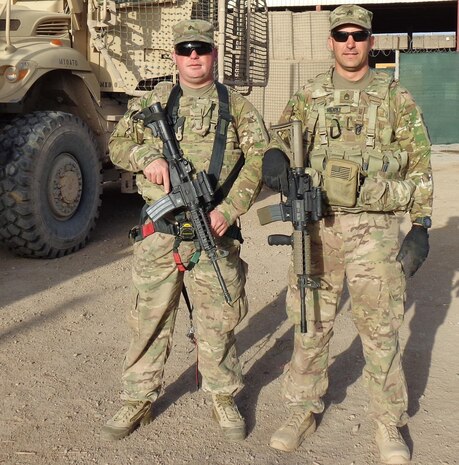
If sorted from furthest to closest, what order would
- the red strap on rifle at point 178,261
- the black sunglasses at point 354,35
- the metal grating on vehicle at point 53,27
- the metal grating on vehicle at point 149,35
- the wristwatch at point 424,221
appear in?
the metal grating on vehicle at point 149,35 → the metal grating on vehicle at point 53,27 → the red strap on rifle at point 178,261 → the wristwatch at point 424,221 → the black sunglasses at point 354,35

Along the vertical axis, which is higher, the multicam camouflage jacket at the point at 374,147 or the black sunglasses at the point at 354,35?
the black sunglasses at the point at 354,35

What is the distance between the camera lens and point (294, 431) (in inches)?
111

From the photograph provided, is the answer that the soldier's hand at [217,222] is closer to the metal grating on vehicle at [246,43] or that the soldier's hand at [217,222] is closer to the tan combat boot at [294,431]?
the tan combat boot at [294,431]

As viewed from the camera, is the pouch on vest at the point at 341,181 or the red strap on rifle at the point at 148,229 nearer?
the pouch on vest at the point at 341,181

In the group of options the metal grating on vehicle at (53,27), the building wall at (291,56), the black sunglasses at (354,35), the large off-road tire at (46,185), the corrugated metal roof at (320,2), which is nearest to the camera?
the black sunglasses at (354,35)

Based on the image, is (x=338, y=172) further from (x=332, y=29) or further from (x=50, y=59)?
(x=50, y=59)

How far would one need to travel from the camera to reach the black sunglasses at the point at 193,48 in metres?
2.73

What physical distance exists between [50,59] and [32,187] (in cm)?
106

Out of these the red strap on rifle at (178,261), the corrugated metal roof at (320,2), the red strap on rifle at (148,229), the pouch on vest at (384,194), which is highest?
the corrugated metal roof at (320,2)

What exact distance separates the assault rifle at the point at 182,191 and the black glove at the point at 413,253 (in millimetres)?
737

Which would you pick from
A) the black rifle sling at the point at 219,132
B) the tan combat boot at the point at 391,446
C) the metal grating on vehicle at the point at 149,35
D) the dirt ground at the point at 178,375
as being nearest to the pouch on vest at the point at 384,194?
the black rifle sling at the point at 219,132

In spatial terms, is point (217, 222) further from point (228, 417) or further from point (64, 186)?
point (64, 186)

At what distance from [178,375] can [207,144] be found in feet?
4.30

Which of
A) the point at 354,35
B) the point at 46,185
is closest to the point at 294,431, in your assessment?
the point at 354,35
